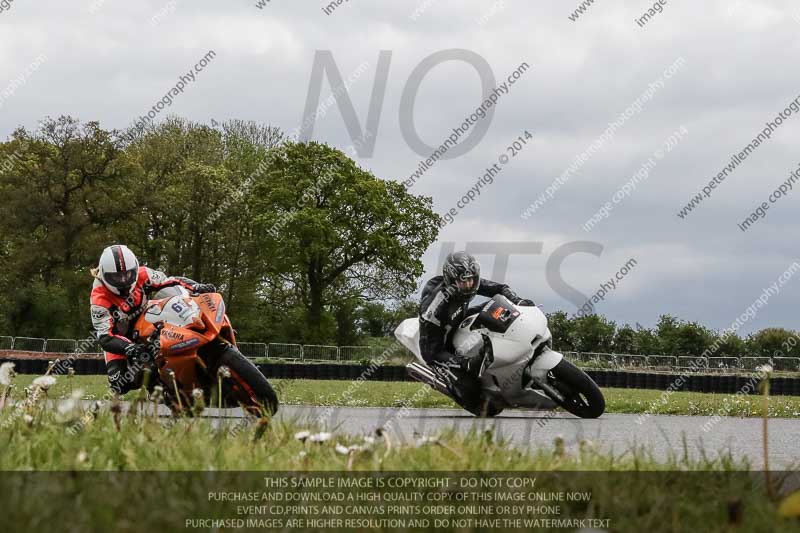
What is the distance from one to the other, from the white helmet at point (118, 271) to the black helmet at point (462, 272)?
9.83ft

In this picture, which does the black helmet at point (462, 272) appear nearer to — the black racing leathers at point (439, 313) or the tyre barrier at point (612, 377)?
the black racing leathers at point (439, 313)

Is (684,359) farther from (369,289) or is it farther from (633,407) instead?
(633,407)

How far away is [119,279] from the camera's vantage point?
26.7 feet

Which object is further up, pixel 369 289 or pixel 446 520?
pixel 369 289

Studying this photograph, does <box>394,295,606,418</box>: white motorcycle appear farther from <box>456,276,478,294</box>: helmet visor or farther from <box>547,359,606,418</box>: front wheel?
<box>456,276,478,294</box>: helmet visor

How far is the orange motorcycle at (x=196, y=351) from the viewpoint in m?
7.59

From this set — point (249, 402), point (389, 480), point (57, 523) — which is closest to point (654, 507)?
point (389, 480)

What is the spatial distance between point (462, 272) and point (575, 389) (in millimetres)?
1847

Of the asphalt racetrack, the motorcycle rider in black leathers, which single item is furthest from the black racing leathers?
the asphalt racetrack

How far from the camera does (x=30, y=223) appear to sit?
48.1 m

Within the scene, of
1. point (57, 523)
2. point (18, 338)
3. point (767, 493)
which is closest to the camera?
point (57, 523)

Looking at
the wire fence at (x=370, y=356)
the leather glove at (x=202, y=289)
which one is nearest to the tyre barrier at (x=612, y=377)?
the wire fence at (x=370, y=356)

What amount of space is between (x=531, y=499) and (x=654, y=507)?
0.47 meters

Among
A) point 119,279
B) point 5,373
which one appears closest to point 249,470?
point 5,373
